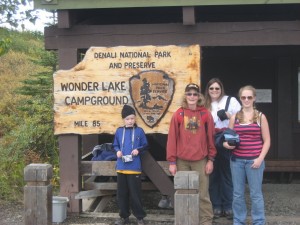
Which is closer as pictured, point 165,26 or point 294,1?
point 294,1

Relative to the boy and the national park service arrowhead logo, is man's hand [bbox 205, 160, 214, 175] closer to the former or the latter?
the boy

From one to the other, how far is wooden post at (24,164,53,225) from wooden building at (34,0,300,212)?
203 cm

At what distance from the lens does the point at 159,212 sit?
654 cm

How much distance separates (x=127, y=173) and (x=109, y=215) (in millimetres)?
892

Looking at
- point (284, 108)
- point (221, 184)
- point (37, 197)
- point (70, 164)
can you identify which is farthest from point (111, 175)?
point (284, 108)

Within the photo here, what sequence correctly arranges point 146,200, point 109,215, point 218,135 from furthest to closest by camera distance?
point 146,200 → point 109,215 → point 218,135

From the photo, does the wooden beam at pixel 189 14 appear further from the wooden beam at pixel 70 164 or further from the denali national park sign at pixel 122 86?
the wooden beam at pixel 70 164

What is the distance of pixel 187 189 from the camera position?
3.72 m

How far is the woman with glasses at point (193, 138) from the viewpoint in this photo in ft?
16.9

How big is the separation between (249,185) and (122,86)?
6.71 feet

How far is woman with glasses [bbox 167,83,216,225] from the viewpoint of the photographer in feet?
16.9

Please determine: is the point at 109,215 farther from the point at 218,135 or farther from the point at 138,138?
the point at 218,135

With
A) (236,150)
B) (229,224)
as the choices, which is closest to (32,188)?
(236,150)

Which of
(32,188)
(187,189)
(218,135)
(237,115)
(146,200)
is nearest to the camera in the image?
(187,189)
